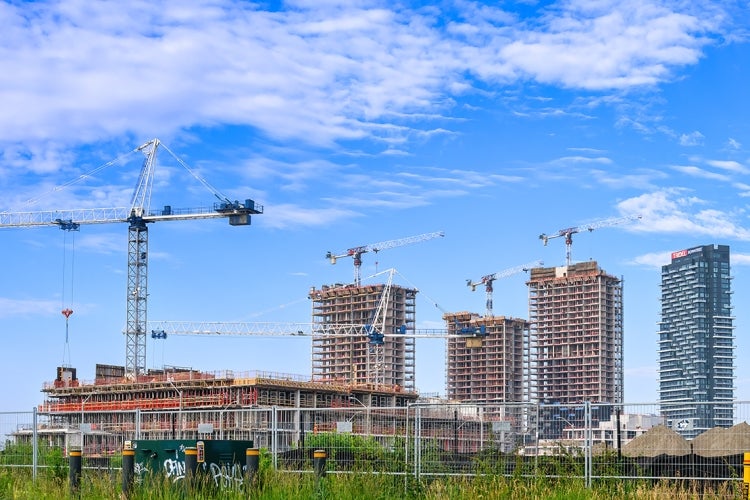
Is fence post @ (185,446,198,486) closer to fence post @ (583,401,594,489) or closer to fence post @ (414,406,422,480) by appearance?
fence post @ (414,406,422,480)

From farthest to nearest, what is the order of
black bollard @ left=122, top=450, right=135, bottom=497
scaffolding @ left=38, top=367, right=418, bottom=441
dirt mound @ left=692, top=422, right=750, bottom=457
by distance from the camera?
scaffolding @ left=38, top=367, right=418, bottom=441 < dirt mound @ left=692, top=422, right=750, bottom=457 < black bollard @ left=122, top=450, right=135, bottom=497

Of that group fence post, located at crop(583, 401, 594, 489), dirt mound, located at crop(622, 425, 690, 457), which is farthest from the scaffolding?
fence post, located at crop(583, 401, 594, 489)

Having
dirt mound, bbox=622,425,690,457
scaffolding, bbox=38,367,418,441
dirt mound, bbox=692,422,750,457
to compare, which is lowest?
scaffolding, bbox=38,367,418,441

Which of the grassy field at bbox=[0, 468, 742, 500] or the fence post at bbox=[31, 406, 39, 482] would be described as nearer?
the grassy field at bbox=[0, 468, 742, 500]

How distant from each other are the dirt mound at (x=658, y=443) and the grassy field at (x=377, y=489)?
7.09m

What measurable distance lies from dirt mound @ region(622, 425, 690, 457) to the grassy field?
7089 millimetres

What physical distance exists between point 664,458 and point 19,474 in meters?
14.9

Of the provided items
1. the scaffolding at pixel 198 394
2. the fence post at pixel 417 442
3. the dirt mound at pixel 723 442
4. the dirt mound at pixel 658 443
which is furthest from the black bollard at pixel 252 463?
the scaffolding at pixel 198 394

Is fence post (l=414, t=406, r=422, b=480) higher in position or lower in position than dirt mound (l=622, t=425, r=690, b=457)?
higher

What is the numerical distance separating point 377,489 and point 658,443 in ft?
48.8

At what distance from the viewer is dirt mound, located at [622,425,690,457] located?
84.4 ft

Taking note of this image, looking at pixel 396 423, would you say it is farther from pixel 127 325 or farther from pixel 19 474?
pixel 127 325

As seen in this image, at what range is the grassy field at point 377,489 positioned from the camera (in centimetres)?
1549

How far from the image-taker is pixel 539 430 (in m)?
21.2
